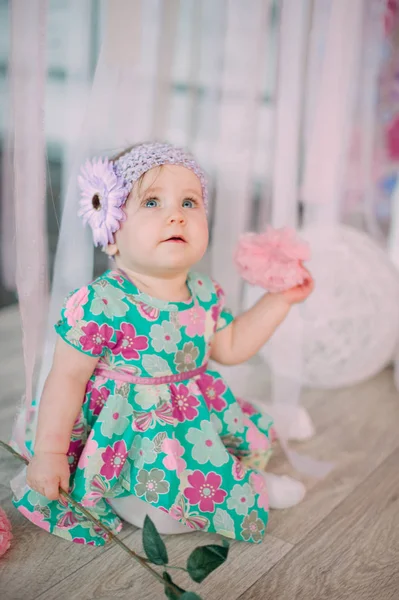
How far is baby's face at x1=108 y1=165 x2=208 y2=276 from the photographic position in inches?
44.0

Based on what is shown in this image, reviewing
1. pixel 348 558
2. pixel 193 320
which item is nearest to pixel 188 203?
pixel 193 320

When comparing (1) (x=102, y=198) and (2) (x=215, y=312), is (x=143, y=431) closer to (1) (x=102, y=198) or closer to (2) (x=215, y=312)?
(2) (x=215, y=312)

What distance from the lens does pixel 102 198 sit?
113cm

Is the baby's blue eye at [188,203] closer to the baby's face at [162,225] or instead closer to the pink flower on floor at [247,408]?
the baby's face at [162,225]

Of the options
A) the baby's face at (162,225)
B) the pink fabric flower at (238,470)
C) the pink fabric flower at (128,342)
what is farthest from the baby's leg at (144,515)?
the baby's face at (162,225)

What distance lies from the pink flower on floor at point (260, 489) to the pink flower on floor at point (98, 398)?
29 centimetres

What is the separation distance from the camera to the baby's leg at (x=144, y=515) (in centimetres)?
116

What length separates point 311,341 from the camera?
160 cm

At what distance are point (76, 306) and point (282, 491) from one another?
51 centimetres

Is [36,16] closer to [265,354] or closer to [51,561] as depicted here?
[51,561]

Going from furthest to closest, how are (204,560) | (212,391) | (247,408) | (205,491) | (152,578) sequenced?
(247,408), (212,391), (205,491), (152,578), (204,560)

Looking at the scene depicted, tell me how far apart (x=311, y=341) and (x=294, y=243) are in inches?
15.1

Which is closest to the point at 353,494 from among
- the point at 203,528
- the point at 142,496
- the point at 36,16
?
the point at 203,528

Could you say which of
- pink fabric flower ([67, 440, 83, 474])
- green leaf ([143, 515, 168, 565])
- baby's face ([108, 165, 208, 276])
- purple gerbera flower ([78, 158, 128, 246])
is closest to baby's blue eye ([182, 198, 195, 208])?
baby's face ([108, 165, 208, 276])
